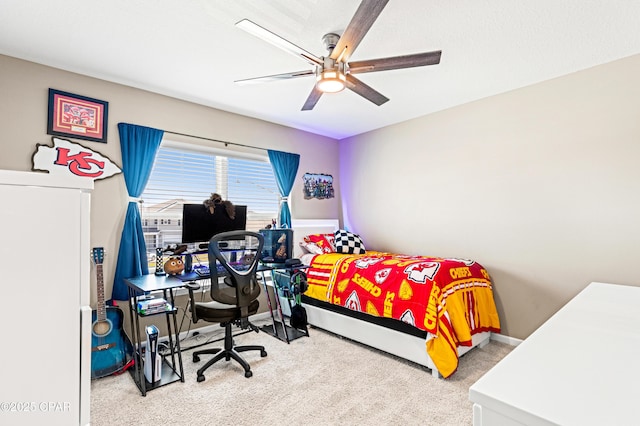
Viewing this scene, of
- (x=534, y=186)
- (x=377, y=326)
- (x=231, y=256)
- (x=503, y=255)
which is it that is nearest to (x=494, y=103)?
(x=534, y=186)

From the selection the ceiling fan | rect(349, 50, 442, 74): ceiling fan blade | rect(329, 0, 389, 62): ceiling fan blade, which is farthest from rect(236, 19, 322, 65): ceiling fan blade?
rect(349, 50, 442, 74): ceiling fan blade

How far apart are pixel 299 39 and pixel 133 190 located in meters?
2.01

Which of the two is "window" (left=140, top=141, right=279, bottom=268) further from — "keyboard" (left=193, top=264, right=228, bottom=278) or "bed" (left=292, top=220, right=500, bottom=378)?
"bed" (left=292, top=220, right=500, bottom=378)

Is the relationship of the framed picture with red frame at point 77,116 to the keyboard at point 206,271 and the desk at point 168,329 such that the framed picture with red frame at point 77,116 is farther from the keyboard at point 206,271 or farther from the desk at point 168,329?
the keyboard at point 206,271

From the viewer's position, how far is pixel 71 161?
8.59 ft

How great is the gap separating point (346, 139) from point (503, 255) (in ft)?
8.77

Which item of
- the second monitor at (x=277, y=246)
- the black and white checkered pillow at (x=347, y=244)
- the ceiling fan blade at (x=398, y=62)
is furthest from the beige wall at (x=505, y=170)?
the ceiling fan blade at (x=398, y=62)

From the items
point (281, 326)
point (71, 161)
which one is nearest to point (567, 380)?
point (281, 326)

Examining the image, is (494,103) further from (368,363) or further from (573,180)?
(368,363)

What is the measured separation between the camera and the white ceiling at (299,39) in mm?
1879

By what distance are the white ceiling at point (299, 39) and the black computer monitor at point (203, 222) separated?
1.17 meters

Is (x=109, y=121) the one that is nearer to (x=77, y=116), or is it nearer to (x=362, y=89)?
(x=77, y=116)

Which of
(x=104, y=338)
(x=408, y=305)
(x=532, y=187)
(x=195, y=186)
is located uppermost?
(x=195, y=186)

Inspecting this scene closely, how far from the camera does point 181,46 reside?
2.28 m
